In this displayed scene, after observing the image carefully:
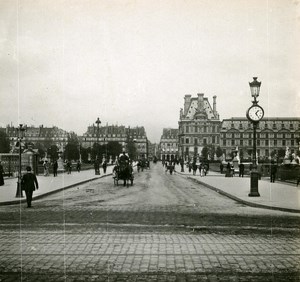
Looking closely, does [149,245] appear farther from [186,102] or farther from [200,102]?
[186,102]

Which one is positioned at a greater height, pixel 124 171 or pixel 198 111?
pixel 198 111

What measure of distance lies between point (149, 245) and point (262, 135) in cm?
13951

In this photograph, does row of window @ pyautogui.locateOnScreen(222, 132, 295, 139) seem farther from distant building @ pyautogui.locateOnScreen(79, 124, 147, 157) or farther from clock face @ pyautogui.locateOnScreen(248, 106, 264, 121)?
clock face @ pyautogui.locateOnScreen(248, 106, 264, 121)

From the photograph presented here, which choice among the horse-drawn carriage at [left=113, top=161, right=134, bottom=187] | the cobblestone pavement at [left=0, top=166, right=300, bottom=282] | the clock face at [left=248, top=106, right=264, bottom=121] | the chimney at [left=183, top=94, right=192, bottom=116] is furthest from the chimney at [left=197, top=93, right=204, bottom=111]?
the cobblestone pavement at [left=0, top=166, right=300, bottom=282]

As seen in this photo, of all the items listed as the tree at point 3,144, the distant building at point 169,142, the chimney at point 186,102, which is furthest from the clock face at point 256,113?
the distant building at point 169,142

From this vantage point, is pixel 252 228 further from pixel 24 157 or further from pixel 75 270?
pixel 24 157

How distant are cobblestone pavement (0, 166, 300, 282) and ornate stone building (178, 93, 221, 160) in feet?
420

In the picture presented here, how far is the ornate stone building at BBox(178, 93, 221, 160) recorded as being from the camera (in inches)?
5551

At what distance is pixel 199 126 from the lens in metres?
142

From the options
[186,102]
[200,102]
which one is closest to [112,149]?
[200,102]

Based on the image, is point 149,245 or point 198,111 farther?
point 198,111

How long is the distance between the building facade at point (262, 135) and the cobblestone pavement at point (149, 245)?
13036 cm

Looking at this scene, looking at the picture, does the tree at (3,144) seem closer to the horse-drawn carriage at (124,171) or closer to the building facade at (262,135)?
the building facade at (262,135)

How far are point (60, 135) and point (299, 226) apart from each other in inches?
6515
